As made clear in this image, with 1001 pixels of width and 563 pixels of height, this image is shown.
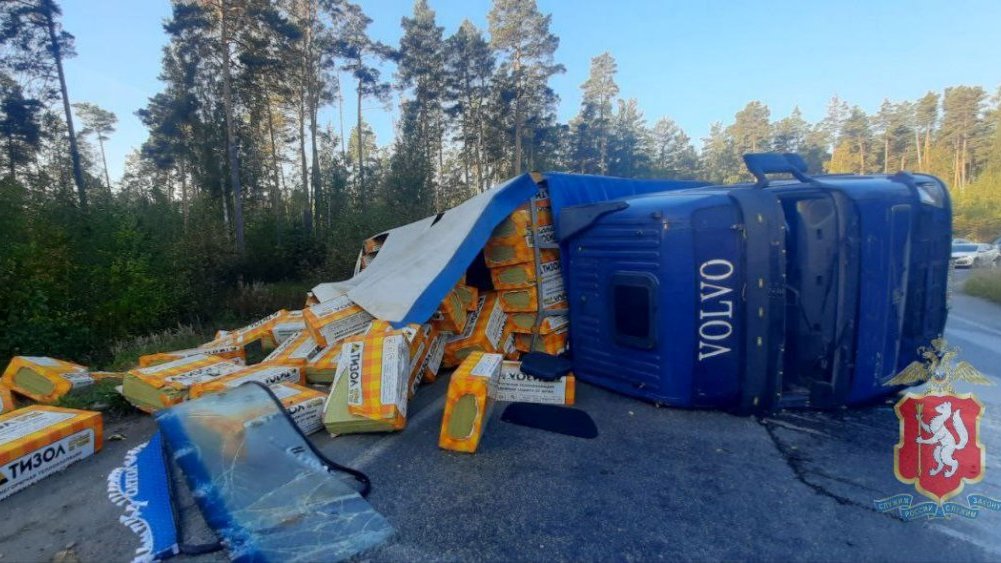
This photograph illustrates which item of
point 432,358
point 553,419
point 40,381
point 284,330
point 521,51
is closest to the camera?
point 553,419

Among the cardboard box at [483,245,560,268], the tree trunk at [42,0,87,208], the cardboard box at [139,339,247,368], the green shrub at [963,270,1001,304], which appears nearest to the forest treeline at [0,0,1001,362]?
the tree trunk at [42,0,87,208]

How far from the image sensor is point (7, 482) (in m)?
2.37

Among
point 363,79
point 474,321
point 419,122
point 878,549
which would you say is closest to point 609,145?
point 419,122

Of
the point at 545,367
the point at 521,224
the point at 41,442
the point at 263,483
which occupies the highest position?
the point at 521,224

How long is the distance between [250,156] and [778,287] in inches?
890

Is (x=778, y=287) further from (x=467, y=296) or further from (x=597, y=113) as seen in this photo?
(x=597, y=113)

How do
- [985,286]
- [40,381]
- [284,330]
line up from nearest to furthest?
[40,381] → [284,330] → [985,286]

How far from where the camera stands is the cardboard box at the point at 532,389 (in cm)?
352

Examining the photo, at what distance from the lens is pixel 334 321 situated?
4301 mm

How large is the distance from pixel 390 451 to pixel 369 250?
530cm

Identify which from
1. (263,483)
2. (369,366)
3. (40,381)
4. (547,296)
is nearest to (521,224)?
(547,296)

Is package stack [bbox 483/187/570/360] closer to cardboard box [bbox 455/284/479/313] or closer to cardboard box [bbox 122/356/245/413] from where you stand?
cardboard box [bbox 455/284/479/313]

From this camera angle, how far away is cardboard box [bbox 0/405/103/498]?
7.89ft

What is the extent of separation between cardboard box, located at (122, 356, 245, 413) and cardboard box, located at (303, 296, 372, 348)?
2.50 feet
